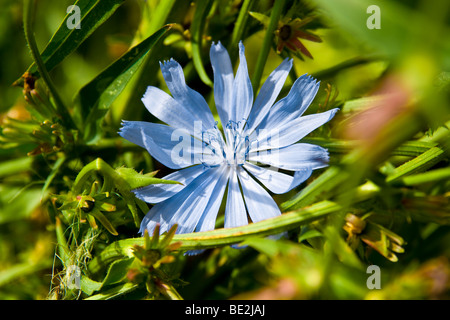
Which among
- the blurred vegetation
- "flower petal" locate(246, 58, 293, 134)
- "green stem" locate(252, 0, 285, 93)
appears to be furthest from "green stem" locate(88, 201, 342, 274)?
"green stem" locate(252, 0, 285, 93)

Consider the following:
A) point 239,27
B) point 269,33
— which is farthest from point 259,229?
point 239,27

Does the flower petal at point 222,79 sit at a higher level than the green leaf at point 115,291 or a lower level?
higher

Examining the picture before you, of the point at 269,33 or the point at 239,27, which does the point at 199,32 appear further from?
the point at 269,33

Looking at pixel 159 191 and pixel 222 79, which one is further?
pixel 222 79

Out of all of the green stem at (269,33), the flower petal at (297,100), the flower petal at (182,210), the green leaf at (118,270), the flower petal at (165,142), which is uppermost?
the green stem at (269,33)

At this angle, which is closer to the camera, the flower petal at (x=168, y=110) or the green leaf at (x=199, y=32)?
the flower petal at (x=168, y=110)

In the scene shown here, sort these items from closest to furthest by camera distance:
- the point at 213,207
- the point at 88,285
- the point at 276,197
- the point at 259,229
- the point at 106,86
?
the point at 259,229
the point at 88,285
the point at 213,207
the point at 106,86
the point at 276,197

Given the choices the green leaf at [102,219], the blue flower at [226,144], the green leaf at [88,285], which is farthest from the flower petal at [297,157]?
the green leaf at [88,285]

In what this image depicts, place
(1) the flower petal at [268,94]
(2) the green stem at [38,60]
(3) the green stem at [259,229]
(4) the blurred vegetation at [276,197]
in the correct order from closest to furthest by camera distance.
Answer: (4) the blurred vegetation at [276,197], (3) the green stem at [259,229], (2) the green stem at [38,60], (1) the flower petal at [268,94]

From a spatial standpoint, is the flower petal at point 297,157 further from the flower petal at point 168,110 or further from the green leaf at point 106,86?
the green leaf at point 106,86
